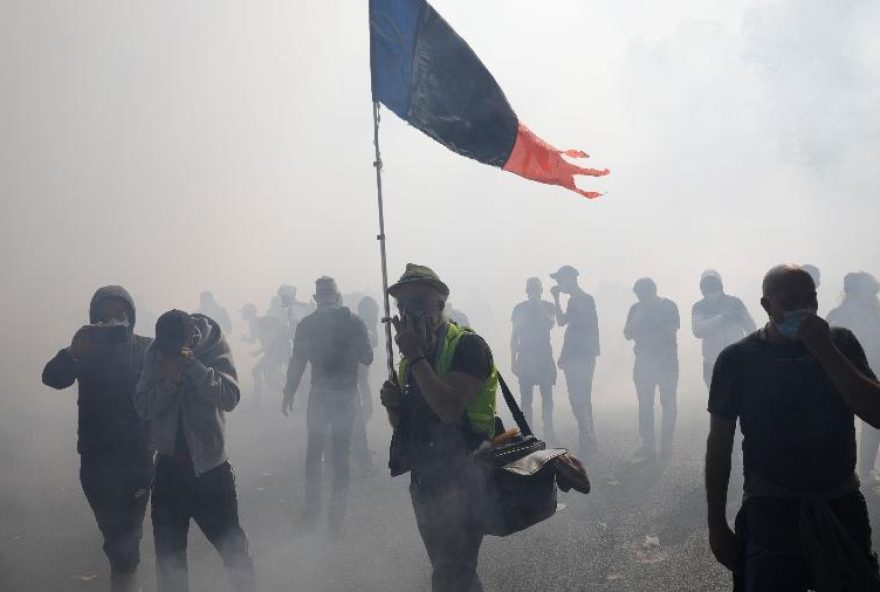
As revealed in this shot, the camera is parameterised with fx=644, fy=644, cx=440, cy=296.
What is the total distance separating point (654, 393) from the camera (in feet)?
27.5

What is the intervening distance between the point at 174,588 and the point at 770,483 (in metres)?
3.15

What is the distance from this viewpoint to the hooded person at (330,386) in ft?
20.1

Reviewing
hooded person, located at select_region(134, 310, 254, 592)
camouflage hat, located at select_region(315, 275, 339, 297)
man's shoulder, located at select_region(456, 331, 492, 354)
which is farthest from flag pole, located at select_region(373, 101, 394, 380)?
camouflage hat, located at select_region(315, 275, 339, 297)

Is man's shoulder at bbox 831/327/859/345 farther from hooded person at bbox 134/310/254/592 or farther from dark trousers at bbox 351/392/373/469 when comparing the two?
dark trousers at bbox 351/392/373/469

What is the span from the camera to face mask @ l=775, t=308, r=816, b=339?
2.40m

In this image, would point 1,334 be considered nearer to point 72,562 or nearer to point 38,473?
point 38,473

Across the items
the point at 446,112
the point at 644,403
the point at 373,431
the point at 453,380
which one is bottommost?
the point at 373,431

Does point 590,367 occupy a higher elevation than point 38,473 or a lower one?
higher

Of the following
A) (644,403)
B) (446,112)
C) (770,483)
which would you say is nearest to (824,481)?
(770,483)

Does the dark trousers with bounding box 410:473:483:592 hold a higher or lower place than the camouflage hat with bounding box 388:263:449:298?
lower

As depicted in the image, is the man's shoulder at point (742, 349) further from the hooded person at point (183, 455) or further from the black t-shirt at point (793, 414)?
the hooded person at point (183, 455)

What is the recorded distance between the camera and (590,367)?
29.0 feet

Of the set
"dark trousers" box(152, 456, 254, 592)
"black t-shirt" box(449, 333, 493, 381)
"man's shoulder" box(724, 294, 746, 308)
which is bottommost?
"dark trousers" box(152, 456, 254, 592)

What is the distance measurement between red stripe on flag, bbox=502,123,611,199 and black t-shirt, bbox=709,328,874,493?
1636 mm
